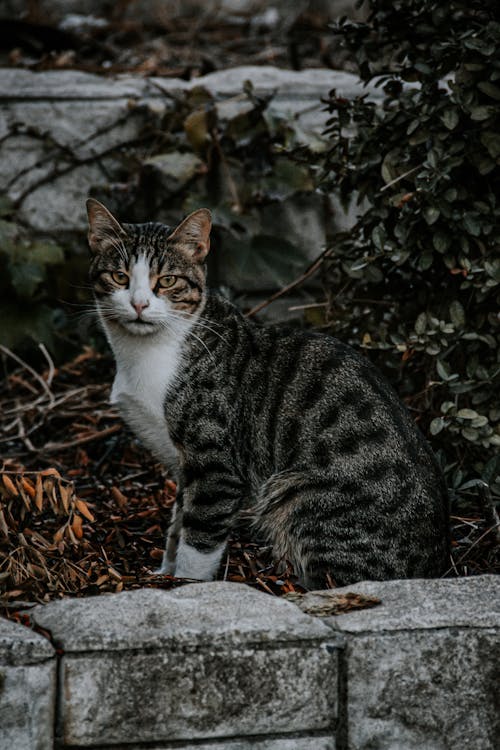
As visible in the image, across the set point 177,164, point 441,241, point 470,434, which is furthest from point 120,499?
point 177,164

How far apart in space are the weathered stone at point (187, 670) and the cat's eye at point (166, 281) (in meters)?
1.31

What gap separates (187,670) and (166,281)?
60.5 inches

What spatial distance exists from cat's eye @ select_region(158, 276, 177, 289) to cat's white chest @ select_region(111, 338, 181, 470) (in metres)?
0.20

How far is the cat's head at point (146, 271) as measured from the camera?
3.46 meters

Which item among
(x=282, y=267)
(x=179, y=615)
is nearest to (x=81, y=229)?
(x=282, y=267)

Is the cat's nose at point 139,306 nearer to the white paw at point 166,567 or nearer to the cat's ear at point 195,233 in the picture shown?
the cat's ear at point 195,233

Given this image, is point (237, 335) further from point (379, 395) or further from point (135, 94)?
point (135, 94)

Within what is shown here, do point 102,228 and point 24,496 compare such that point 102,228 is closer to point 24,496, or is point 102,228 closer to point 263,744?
point 24,496

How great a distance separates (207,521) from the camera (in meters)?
3.38

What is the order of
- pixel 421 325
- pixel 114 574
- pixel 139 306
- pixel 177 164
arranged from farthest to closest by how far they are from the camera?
1. pixel 177 164
2. pixel 421 325
3. pixel 139 306
4. pixel 114 574

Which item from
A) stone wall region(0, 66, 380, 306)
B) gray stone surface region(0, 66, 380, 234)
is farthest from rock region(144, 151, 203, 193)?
gray stone surface region(0, 66, 380, 234)

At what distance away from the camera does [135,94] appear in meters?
5.67

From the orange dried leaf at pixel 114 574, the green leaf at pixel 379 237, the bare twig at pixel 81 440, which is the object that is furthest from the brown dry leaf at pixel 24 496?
the green leaf at pixel 379 237

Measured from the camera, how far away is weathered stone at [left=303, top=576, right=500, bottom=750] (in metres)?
2.59
